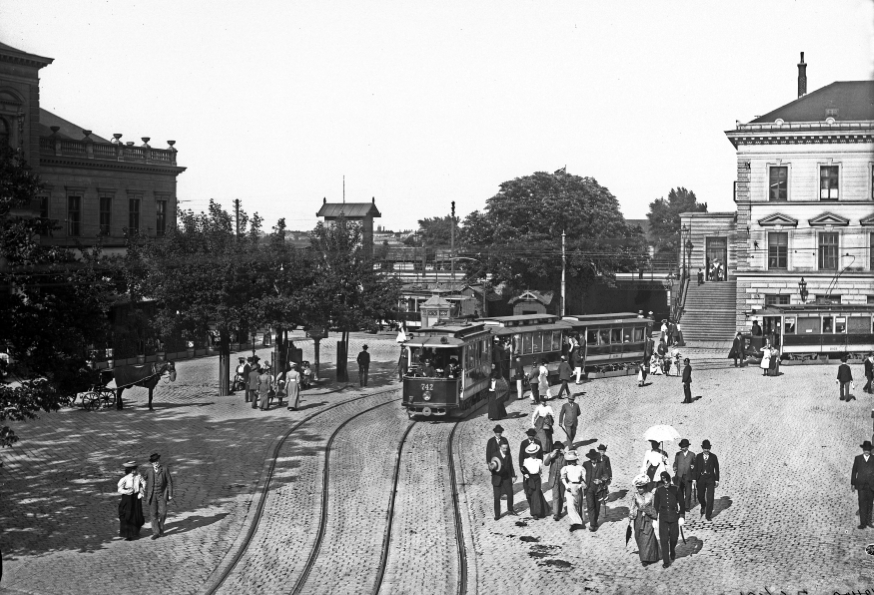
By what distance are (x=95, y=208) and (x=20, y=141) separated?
641 centimetres

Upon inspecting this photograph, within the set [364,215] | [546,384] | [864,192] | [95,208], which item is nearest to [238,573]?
[546,384]

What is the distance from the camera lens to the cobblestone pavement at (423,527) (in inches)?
644

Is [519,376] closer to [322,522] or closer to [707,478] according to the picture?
[707,478]

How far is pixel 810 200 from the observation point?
153 ft

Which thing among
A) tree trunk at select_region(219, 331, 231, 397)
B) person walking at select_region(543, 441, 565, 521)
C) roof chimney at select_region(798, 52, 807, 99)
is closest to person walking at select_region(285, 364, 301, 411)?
tree trunk at select_region(219, 331, 231, 397)

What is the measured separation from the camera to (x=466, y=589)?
1597 cm

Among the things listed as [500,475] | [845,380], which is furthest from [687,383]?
[500,475]

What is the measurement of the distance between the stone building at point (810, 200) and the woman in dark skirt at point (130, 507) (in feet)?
111

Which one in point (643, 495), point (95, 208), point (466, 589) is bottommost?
point (466, 589)

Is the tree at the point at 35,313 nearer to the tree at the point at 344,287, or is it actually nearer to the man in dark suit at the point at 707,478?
the man in dark suit at the point at 707,478

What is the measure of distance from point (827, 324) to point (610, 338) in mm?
9496

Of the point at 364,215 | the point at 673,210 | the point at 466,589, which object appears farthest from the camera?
the point at 673,210

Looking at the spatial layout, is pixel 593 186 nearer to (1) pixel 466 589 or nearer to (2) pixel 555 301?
(2) pixel 555 301

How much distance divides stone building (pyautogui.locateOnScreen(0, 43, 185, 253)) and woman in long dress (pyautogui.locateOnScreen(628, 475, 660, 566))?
121 ft
